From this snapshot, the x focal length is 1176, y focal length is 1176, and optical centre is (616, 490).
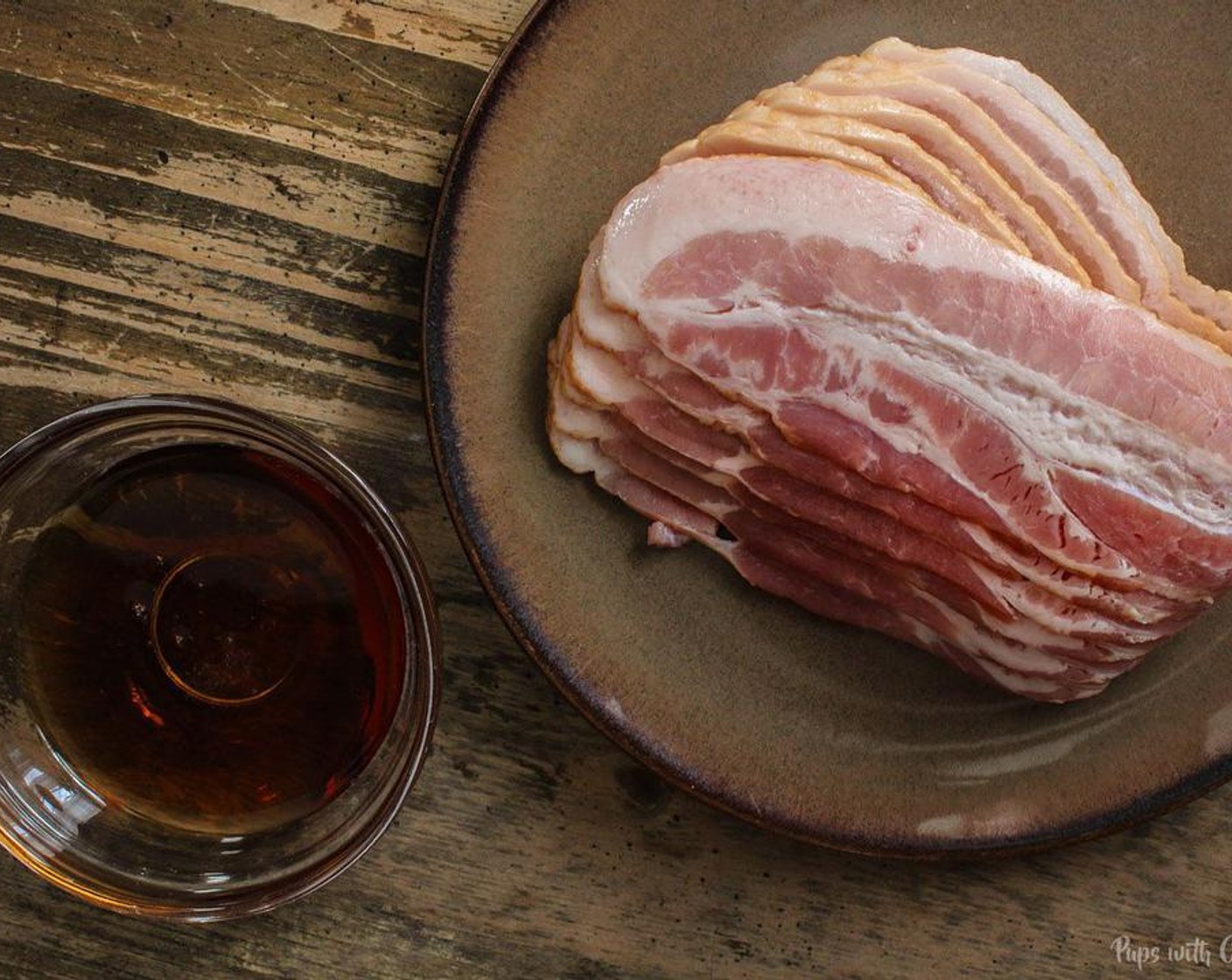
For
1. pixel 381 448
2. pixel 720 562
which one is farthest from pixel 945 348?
pixel 381 448

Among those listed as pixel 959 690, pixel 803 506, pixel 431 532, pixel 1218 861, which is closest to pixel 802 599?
pixel 803 506

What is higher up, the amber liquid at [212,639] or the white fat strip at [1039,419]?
the white fat strip at [1039,419]

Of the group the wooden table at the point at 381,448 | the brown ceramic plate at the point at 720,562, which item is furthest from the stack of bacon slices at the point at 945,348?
the wooden table at the point at 381,448

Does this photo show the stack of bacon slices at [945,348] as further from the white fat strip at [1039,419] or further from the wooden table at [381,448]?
the wooden table at [381,448]

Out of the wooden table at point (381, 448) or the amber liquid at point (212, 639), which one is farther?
the wooden table at point (381, 448)

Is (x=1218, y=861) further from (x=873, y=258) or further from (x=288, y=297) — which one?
(x=288, y=297)
